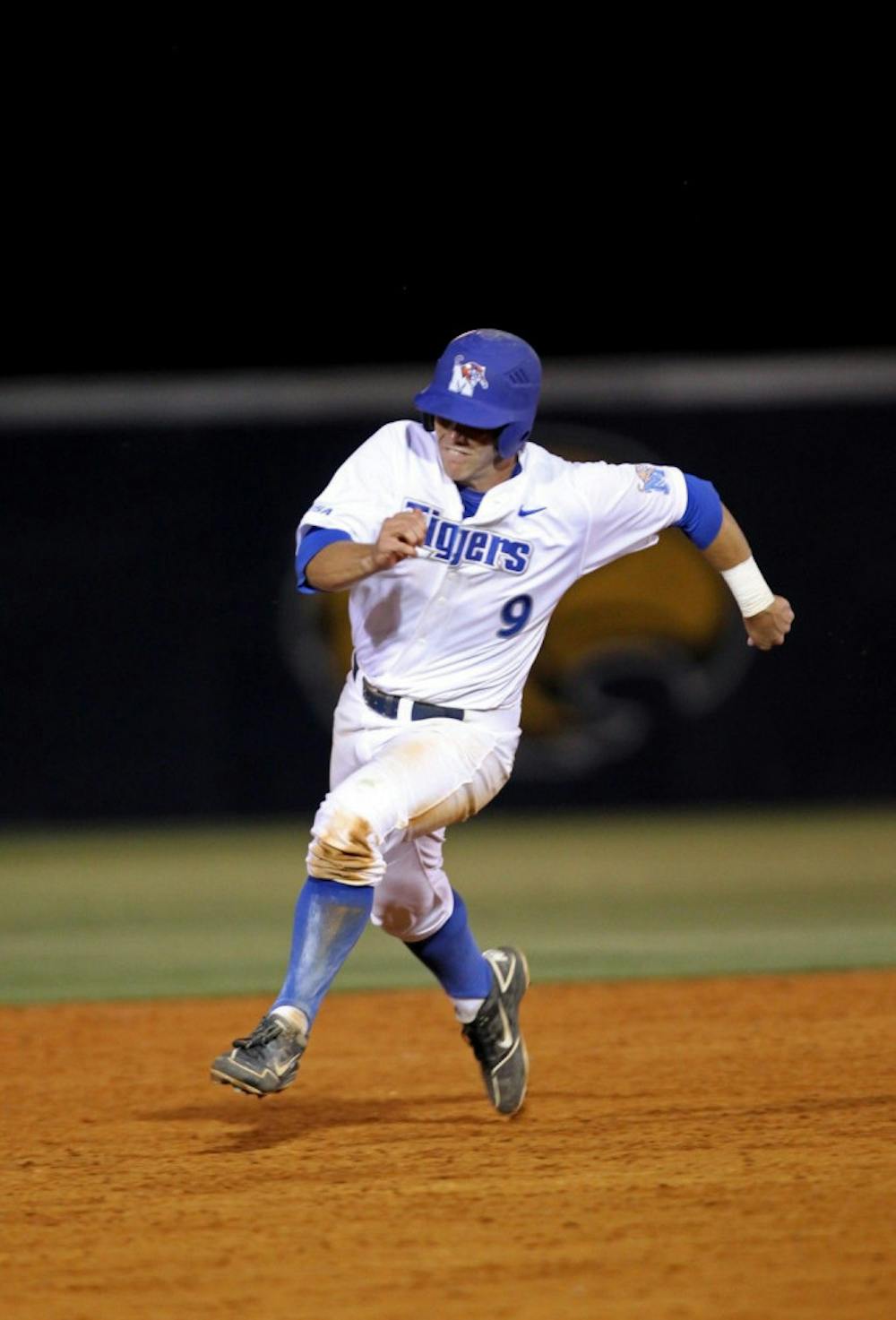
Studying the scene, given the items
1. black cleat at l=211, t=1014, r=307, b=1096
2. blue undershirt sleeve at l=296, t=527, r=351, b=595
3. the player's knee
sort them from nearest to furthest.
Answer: black cleat at l=211, t=1014, r=307, b=1096
the player's knee
blue undershirt sleeve at l=296, t=527, r=351, b=595

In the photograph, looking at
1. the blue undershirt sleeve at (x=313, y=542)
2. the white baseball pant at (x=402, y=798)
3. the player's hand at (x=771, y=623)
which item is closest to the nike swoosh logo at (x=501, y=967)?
the white baseball pant at (x=402, y=798)

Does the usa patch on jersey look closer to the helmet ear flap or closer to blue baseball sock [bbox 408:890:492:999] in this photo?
the helmet ear flap

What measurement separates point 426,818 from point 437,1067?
1.52 m

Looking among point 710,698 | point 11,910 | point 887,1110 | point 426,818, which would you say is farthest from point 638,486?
point 710,698

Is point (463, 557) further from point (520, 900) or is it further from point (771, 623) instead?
point (520, 900)

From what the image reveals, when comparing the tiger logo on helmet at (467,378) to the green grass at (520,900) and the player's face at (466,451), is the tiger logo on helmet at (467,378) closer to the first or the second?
the player's face at (466,451)

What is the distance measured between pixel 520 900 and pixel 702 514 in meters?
4.22

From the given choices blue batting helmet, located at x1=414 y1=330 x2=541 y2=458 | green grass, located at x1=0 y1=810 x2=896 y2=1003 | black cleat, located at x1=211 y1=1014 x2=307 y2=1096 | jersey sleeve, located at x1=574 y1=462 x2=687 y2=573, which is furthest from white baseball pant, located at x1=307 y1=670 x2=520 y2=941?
green grass, located at x1=0 y1=810 x2=896 y2=1003

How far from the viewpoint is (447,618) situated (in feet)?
15.7

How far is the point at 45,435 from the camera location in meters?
11.1

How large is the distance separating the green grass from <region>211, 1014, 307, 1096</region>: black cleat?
2858mm

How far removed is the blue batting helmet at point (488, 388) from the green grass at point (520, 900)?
3128 millimetres

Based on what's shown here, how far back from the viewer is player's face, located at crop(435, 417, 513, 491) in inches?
186

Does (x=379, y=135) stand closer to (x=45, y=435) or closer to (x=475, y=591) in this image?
(x=45, y=435)
